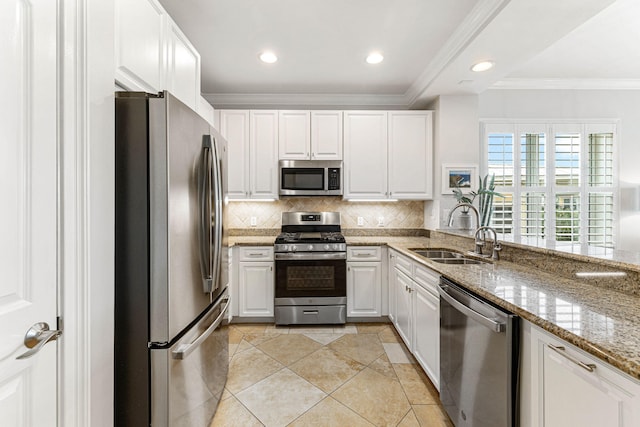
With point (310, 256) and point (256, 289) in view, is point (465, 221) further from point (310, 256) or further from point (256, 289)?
point (256, 289)

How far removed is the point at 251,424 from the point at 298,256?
1591 mm

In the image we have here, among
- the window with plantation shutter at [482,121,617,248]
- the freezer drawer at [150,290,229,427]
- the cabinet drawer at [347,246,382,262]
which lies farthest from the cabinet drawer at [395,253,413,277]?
the window with plantation shutter at [482,121,617,248]

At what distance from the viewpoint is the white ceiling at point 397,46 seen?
6.43 ft

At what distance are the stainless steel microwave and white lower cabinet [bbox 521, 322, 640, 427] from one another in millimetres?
2492

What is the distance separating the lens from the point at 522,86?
3641 millimetres

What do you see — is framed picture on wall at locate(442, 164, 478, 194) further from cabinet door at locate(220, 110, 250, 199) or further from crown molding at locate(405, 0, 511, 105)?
cabinet door at locate(220, 110, 250, 199)

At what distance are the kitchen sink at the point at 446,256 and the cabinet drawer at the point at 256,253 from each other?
5.07 ft

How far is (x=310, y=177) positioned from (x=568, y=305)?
2621mm

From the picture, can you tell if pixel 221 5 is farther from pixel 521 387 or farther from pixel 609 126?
pixel 609 126

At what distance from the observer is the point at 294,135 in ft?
11.2

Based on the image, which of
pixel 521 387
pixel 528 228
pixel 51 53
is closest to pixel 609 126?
pixel 528 228

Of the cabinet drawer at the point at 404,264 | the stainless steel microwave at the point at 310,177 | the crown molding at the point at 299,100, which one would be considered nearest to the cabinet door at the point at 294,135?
the stainless steel microwave at the point at 310,177

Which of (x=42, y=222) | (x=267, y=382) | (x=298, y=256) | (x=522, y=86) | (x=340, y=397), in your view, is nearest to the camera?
(x=42, y=222)

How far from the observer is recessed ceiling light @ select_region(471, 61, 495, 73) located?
8.12ft
